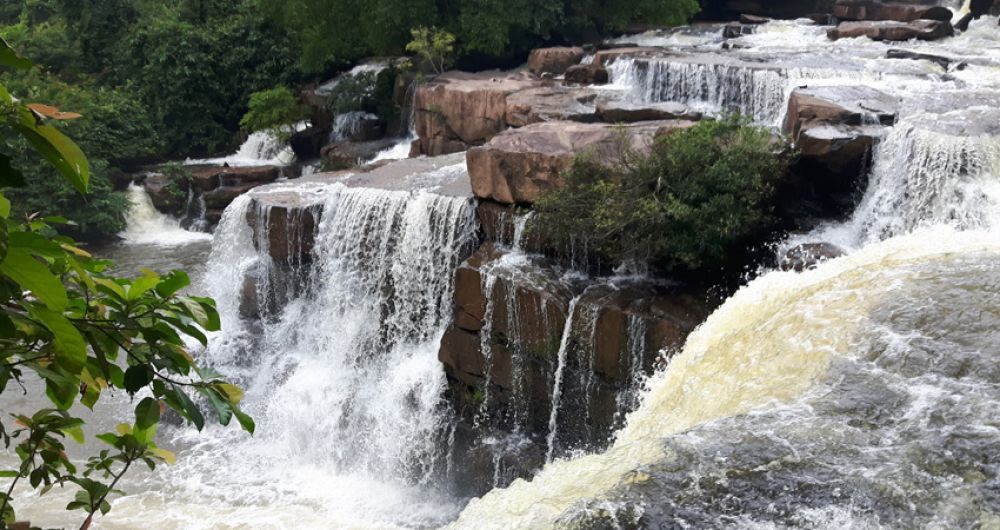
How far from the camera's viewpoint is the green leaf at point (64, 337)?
62.9 inches

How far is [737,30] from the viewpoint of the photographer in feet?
59.2

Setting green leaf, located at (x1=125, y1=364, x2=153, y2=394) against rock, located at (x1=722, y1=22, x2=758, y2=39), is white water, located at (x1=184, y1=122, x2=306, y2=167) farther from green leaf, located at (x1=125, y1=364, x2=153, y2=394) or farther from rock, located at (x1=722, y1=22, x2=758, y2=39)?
green leaf, located at (x1=125, y1=364, x2=153, y2=394)

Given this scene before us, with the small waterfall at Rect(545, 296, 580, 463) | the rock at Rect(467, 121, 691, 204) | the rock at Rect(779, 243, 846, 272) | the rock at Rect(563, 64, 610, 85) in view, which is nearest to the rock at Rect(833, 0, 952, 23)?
the rock at Rect(563, 64, 610, 85)

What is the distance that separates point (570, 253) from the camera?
28.5 ft

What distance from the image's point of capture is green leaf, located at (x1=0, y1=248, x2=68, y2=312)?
4.88 ft

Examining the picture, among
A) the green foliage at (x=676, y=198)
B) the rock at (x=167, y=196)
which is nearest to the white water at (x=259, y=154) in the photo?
the rock at (x=167, y=196)

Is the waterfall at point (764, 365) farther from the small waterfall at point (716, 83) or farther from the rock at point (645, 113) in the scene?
the small waterfall at point (716, 83)

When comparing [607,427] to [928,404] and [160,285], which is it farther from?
[160,285]

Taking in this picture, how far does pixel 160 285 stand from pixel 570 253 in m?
6.79

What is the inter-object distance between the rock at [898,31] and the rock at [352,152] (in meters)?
8.56

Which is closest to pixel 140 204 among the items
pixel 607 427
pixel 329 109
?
pixel 329 109

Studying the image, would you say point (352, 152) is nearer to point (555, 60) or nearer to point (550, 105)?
point (555, 60)

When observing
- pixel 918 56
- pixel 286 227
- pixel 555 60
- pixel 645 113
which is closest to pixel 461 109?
pixel 555 60

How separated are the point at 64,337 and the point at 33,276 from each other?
0.18 meters
